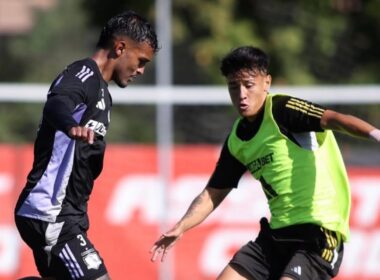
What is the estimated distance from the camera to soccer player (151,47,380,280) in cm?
715

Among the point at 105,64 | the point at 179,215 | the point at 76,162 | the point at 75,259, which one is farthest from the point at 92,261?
the point at 179,215

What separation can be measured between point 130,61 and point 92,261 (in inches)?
44.7

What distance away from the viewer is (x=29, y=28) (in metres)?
18.6

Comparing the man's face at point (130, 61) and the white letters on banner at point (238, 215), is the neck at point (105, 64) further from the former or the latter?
the white letters on banner at point (238, 215)

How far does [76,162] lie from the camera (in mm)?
6602

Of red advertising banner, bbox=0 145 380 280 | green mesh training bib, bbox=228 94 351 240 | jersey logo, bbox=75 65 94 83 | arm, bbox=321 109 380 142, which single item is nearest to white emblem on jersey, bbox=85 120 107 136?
jersey logo, bbox=75 65 94 83

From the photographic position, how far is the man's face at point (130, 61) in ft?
22.3

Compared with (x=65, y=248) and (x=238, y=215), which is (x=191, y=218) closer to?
(x=65, y=248)

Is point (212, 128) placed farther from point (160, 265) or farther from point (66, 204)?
point (66, 204)

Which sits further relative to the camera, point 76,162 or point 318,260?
point 318,260

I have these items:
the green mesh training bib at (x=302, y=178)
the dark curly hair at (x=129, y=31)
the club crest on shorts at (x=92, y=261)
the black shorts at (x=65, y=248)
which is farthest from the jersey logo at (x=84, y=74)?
the green mesh training bib at (x=302, y=178)

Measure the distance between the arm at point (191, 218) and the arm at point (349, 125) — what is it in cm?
104

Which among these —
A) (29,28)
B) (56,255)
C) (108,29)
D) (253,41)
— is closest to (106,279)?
(56,255)

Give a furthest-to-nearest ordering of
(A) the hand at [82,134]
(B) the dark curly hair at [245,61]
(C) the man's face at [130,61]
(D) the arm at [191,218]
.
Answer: (D) the arm at [191,218] → (B) the dark curly hair at [245,61] → (C) the man's face at [130,61] → (A) the hand at [82,134]
